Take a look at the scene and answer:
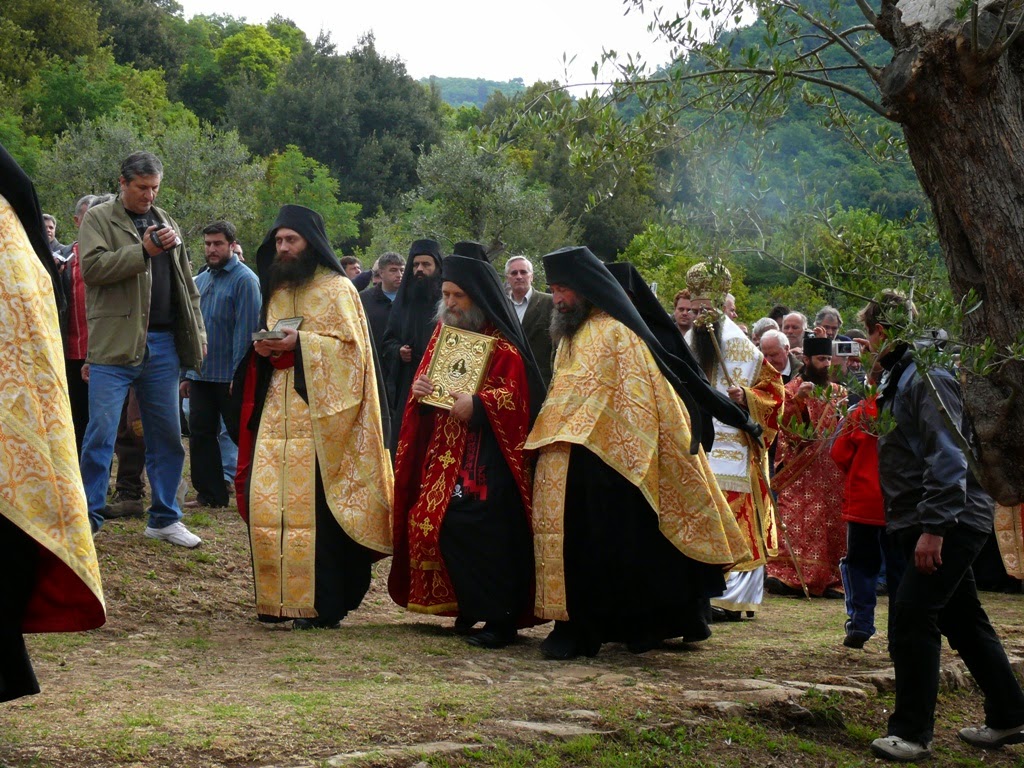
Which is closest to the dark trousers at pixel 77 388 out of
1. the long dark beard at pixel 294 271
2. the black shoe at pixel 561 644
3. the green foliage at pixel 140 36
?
the long dark beard at pixel 294 271

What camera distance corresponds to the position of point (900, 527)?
19.5 ft

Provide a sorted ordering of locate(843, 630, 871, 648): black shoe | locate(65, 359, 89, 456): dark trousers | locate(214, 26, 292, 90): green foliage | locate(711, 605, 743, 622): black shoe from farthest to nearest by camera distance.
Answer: locate(214, 26, 292, 90): green foliage
locate(65, 359, 89, 456): dark trousers
locate(711, 605, 743, 622): black shoe
locate(843, 630, 871, 648): black shoe

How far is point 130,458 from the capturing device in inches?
404

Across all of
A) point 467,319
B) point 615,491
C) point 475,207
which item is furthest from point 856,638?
point 475,207

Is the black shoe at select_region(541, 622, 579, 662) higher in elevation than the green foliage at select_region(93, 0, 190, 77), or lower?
lower

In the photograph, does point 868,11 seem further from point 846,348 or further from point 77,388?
point 77,388

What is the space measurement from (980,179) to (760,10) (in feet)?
4.29

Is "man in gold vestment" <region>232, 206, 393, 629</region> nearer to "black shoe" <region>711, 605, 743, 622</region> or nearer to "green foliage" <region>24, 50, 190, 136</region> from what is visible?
"black shoe" <region>711, 605, 743, 622</region>

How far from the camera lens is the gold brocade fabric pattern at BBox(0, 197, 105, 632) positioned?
14.5ft

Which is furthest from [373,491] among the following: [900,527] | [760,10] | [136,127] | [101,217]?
[136,127]

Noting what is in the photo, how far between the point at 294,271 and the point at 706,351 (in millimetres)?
2967

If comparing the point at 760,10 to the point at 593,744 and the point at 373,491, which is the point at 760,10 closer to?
the point at 593,744

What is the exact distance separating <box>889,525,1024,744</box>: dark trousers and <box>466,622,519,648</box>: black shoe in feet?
7.45

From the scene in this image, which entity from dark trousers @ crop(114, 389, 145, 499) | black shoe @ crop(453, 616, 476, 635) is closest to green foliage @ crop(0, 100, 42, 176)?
dark trousers @ crop(114, 389, 145, 499)
